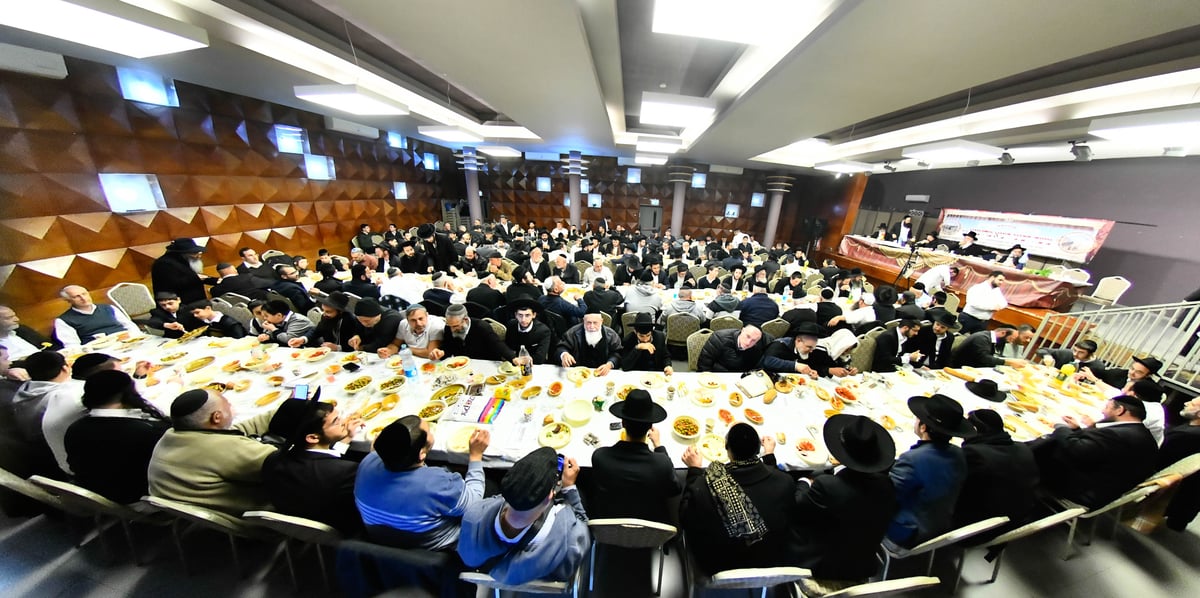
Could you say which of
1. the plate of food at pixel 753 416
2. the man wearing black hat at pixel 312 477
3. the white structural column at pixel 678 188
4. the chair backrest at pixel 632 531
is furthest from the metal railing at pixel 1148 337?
the white structural column at pixel 678 188

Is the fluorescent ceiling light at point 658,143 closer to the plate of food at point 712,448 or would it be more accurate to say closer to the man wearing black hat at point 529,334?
the man wearing black hat at point 529,334

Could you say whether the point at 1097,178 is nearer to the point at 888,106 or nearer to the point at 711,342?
the point at 888,106

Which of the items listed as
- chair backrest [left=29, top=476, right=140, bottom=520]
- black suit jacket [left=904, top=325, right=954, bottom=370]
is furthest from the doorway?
chair backrest [left=29, top=476, right=140, bottom=520]

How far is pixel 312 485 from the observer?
2.29 metres

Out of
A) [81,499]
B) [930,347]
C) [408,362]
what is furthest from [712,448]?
[930,347]

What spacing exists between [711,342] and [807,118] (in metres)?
5.78

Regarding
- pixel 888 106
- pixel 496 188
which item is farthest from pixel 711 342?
pixel 496 188

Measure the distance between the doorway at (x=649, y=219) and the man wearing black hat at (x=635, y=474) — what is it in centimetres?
1841

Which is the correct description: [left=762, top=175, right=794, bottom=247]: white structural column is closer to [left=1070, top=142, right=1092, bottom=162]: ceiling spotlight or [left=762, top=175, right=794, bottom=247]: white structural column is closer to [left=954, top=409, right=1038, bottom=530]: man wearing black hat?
[left=1070, top=142, right=1092, bottom=162]: ceiling spotlight

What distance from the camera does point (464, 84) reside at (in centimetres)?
654

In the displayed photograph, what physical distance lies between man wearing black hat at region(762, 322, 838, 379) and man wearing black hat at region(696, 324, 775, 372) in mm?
131

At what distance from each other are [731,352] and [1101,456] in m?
3.00

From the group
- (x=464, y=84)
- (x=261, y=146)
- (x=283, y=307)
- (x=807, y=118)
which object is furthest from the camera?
(x=261, y=146)

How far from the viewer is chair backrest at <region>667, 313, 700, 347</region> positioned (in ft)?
18.6
